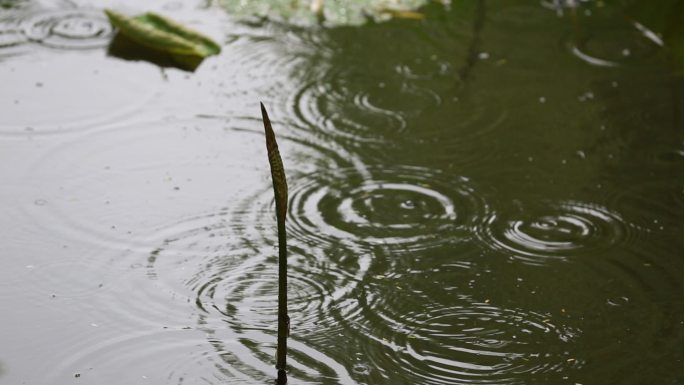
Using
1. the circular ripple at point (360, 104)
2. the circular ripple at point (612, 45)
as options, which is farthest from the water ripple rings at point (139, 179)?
Result: the circular ripple at point (612, 45)

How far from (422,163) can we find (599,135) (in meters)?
0.68

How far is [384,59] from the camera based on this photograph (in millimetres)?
→ 4059

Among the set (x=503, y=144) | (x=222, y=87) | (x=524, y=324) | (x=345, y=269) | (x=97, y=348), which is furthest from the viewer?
(x=222, y=87)

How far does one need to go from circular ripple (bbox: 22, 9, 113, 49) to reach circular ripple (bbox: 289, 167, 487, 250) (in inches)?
53.3

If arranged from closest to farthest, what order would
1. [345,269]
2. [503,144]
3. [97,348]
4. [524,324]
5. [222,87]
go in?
[97,348] < [524,324] < [345,269] < [503,144] < [222,87]

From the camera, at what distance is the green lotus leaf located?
3.99 meters

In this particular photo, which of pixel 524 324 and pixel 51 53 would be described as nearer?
pixel 524 324

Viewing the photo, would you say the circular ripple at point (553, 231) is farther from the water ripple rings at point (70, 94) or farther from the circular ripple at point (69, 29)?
the circular ripple at point (69, 29)

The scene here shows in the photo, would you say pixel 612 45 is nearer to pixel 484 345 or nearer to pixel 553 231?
pixel 553 231

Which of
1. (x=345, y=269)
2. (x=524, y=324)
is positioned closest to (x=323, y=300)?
(x=345, y=269)

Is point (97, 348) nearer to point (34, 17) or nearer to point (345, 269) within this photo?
point (345, 269)

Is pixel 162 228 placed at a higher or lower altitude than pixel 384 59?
lower

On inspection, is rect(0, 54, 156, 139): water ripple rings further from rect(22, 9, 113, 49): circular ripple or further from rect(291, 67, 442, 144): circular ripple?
rect(291, 67, 442, 144): circular ripple

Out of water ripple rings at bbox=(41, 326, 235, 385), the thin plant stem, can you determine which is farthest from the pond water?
the thin plant stem
